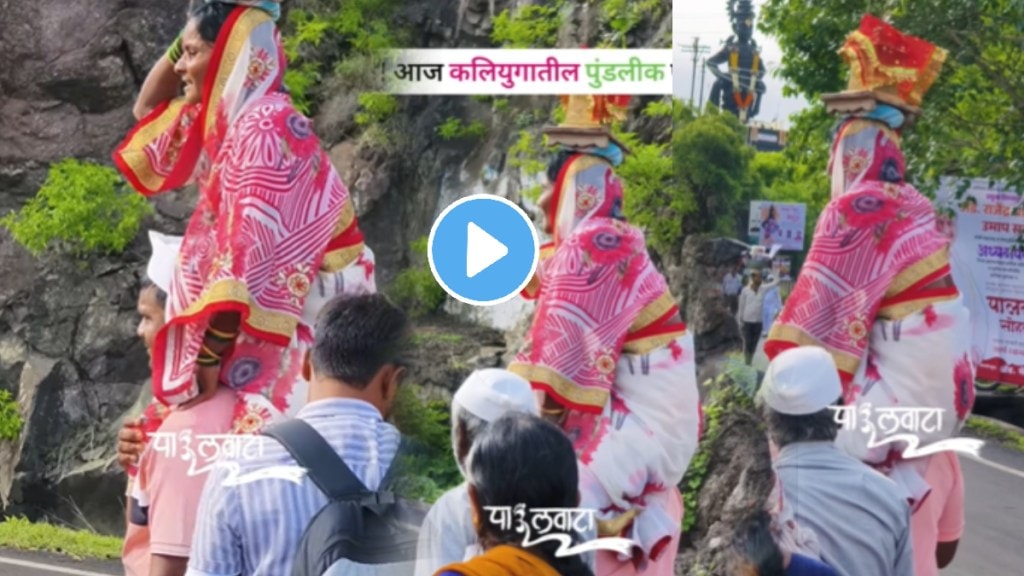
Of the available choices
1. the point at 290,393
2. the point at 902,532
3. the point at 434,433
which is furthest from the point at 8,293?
the point at 902,532

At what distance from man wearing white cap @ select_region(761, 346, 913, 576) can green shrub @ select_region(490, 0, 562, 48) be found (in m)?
0.82

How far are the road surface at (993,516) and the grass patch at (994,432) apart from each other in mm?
17

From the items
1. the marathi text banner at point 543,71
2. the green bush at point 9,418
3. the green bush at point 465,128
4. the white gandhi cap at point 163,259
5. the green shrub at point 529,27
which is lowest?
the green bush at point 9,418

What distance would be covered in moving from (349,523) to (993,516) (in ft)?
4.40

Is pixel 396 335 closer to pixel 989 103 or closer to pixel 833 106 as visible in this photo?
pixel 833 106

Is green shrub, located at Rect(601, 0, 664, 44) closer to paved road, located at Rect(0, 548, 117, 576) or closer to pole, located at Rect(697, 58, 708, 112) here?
pole, located at Rect(697, 58, 708, 112)

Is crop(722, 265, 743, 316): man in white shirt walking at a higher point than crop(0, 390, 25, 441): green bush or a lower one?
higher

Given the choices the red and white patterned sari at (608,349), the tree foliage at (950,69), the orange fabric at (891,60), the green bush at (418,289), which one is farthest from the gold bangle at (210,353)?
the orange fabric at (891,60)

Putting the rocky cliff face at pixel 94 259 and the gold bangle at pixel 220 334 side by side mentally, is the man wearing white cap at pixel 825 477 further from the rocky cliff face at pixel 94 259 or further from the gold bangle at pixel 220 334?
the gold bangle at pixel 220 334

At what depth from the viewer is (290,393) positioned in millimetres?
4164

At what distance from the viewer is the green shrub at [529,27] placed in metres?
3.99

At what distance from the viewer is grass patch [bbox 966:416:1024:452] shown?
13.4 feet

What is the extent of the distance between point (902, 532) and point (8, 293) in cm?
198
